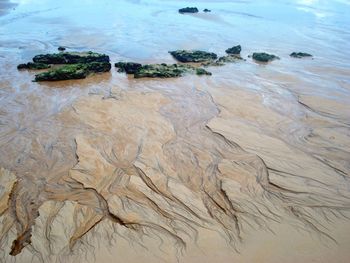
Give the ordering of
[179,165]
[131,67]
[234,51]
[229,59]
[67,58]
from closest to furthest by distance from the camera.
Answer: [179,165], [131,67], [67,58], [229,59], [234,51]

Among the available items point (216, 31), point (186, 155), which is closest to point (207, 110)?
point (186, 155)

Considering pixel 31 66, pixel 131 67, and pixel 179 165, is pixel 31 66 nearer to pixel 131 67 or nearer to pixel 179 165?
pixel 131 67

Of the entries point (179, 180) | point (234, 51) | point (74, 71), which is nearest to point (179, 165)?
point (179, 180)

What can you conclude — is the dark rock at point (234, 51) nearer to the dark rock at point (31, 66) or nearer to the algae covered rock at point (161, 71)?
the algae covered rock at point (161, 71)

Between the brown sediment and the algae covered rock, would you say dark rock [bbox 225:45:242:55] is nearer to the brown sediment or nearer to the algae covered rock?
the algae covered rock

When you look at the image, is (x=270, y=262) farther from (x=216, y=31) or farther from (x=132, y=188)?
(x=216, y=31)

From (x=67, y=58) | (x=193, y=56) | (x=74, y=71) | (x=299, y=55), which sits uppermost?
(x=74, y=71)

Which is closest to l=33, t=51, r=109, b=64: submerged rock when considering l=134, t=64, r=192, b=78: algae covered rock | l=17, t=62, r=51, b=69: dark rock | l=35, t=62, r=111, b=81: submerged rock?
l=17, t=62, r=51, b=69: dark rock
